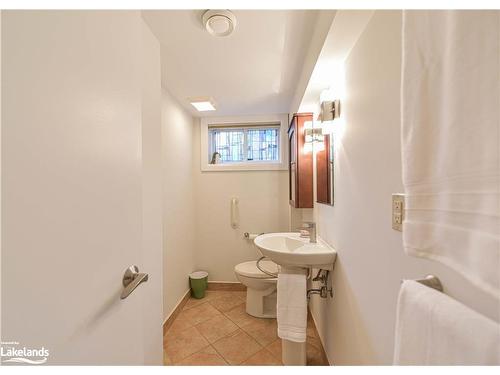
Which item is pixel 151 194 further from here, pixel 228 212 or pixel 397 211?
pixel 228 212

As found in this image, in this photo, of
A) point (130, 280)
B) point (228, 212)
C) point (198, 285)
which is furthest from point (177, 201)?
point (130, 280)

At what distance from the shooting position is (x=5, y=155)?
346 mm

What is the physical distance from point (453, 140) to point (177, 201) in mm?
2125

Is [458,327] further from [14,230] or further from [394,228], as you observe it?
[14,230]

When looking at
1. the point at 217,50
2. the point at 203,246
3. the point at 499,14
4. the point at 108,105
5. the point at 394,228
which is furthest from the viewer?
the point at 203,246

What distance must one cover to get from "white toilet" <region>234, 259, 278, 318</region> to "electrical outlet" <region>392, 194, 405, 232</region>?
1456 mm

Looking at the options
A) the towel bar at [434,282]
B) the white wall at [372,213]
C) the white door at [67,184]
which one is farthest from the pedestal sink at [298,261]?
the white door at [67,184]

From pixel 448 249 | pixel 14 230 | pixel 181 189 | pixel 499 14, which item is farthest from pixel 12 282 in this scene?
pixel 181 189

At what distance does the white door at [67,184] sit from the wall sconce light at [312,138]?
4.31 ft

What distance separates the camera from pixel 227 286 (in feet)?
8.39

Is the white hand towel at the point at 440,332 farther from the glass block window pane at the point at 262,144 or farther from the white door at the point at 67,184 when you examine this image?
the glass block window pane at the point at 262,144

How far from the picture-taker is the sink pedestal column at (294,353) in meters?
1.34

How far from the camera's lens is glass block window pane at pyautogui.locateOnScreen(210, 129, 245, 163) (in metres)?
2.76

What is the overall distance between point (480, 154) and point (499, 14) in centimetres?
20
